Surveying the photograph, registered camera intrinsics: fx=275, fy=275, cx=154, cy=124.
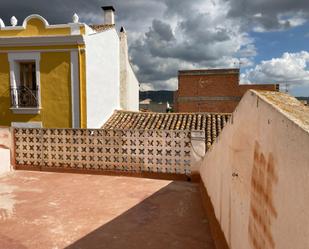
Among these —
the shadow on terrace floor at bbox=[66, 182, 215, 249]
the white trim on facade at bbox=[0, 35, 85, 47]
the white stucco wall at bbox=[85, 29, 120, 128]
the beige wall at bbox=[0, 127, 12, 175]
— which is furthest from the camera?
→ the white stucco wall at bbox=[85, 29, 120, 128]

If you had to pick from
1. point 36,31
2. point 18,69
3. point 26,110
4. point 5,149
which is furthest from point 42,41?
point 5,149

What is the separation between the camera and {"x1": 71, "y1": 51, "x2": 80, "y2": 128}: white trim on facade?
11812mm

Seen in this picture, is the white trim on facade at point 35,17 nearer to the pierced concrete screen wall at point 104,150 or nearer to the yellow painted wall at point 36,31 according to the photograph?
the yellow painted wall at point 36,31

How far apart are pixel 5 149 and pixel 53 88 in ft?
15.7

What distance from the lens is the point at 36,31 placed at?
40.8 ft

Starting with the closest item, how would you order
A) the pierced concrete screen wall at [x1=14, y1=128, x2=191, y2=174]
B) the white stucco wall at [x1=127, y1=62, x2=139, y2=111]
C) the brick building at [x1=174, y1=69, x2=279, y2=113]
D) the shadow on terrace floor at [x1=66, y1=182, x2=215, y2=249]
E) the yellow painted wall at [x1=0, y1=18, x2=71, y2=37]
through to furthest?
the shadow on terrace floor at [x1=66, y1=182, x2=215, y2=249] < the pierced concrete screen wall at [x1=14, y1=128, x2=191, y2=174] < the yellow painted wall at [x1=0, y1=18, x2=71, y2=37] < the white stucco wall at [x1=127, y1=62, x2=139, y2=111] < the brick building at [x1=174, y1=69, x2=279, y2=113]

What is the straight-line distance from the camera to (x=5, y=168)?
7867mm

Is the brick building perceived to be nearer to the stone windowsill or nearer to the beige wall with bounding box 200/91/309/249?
the stone windowsill

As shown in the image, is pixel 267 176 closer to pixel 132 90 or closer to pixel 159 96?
pixel 132 90

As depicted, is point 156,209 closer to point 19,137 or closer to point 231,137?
point 231,137

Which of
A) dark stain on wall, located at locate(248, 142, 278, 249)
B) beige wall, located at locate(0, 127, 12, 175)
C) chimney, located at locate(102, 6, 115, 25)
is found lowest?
beige wall, located at locate(0, 127, 12, 175)

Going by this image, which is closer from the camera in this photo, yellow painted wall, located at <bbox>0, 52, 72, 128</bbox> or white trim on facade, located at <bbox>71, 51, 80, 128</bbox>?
white trim on facade, located at <bbox>71, 51, 80, 128</bbox>

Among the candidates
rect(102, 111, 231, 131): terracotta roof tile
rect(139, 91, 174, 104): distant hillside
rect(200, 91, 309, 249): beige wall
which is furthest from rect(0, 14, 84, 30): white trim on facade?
rect(139, 91, 174, 104): distant hillside

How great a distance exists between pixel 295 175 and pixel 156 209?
414 cm
